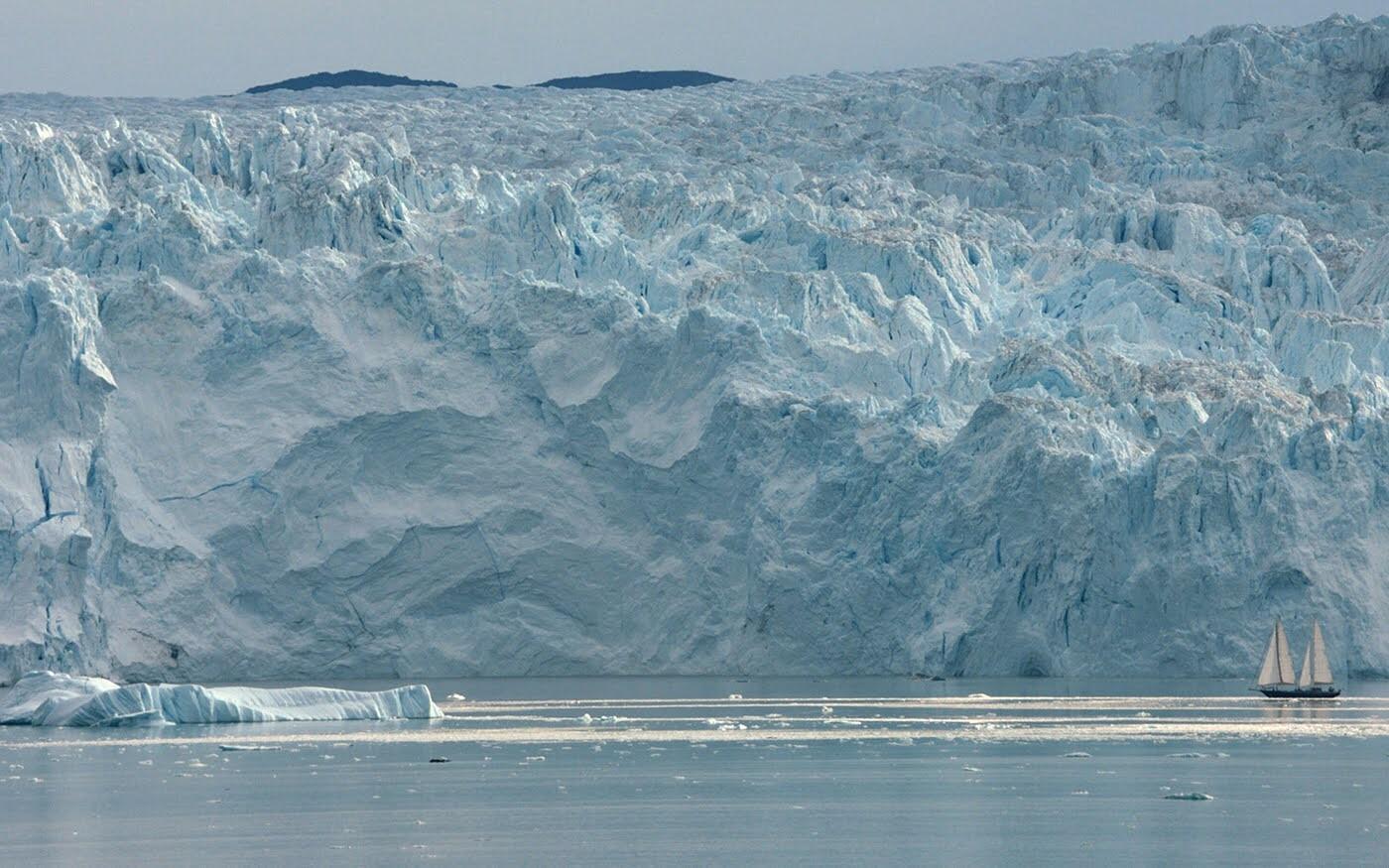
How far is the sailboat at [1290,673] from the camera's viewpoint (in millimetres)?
36781

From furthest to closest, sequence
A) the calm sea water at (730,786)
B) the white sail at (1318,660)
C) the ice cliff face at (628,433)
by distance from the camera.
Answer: the ice cliff face at (628,433) < the white sail at (1318,660) < the calm sea water at (730,786)

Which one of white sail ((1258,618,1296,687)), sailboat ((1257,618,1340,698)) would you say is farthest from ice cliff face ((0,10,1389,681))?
white sail ((1258,618,1296,687))

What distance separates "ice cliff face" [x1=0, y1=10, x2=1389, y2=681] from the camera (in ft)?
127

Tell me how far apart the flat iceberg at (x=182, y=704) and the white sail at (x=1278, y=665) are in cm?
1293

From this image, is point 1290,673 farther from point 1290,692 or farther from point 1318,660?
point 1318,660

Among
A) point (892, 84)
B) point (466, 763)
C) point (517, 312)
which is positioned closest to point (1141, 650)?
point (517, 312)

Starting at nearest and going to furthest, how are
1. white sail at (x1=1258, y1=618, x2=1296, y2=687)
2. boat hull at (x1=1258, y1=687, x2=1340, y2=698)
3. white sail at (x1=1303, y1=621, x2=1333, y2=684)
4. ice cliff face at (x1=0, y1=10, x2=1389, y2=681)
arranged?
boat hull at (x1=1258, y1=687, x2=1340, y2=698), white sail at (x1=1258, y1=618, x2=1296, y2=687), white sail at (x1=1303, y1=621, x2=1333, y2=684), ice cliff face at (x1=0, y1=10, x2=1389, y2=681)

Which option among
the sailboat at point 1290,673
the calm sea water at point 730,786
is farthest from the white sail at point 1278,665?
the calm sea water at point 730,786

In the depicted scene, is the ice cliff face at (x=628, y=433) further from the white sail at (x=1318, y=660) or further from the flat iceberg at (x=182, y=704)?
the flat iceberg at (x=182, y=704)

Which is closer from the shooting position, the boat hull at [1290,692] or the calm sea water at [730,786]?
the calm sea water at [730,786]

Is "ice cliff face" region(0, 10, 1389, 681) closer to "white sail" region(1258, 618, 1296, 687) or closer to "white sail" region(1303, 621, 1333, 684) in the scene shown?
"white sail" region(1303, 621, 1333, 684)

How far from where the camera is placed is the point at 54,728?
32.3 meters

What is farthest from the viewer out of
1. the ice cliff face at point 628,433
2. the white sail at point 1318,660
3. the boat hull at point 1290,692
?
the ice cliff face at point 628,433

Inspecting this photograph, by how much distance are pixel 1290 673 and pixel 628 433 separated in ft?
40.7
